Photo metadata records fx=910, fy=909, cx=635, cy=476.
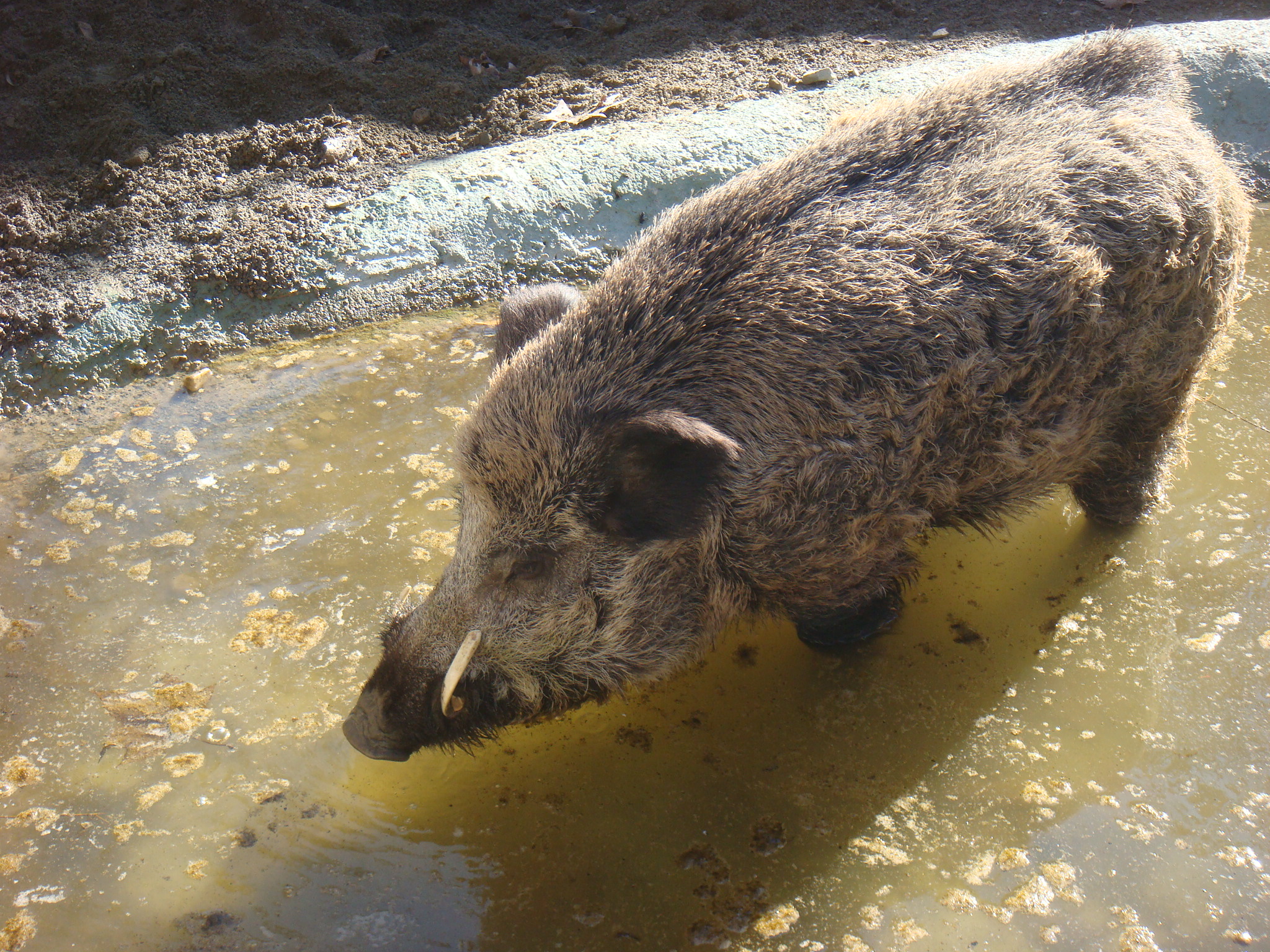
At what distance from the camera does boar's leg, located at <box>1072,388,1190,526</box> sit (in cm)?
298

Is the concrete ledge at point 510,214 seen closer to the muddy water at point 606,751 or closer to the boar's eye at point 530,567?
the muddy water at point 606,751

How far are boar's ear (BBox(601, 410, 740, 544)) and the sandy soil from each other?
2.79m

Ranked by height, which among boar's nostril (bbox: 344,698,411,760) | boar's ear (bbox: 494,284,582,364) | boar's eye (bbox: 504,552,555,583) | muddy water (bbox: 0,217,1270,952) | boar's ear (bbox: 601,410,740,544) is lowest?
muddy water (bbox: 0,217,1270,952)

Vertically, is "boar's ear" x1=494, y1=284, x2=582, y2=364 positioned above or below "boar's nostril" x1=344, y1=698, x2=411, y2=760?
above

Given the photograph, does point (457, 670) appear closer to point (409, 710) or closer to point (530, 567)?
point (409, 710)

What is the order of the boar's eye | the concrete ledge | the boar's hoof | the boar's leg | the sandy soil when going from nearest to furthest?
the boar's eye
the boar's hoof
the boar's leg
the concrete ledge
the sandy soil

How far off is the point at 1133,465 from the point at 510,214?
3127mm

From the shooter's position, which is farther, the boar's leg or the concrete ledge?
the concrete ledge

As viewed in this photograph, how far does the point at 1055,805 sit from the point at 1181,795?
0.34 meters

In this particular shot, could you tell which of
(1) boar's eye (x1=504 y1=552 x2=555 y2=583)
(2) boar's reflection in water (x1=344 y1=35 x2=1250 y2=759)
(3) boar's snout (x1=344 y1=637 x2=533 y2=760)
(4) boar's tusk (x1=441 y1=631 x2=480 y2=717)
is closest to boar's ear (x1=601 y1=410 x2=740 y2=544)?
(2) boar's reflection in water (x1=344 y1=35 x2=1250 y2=759)

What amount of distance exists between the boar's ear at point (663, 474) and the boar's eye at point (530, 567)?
19cm

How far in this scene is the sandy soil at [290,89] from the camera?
4.38 m

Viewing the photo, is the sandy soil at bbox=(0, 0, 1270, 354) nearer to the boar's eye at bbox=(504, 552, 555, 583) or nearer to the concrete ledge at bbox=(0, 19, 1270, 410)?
the concrete ledge at bbox=(0, 19, 1270, 410)

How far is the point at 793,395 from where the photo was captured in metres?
2.42
